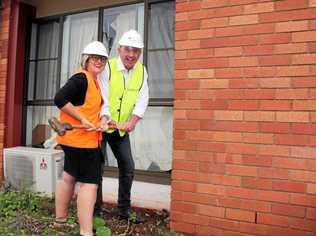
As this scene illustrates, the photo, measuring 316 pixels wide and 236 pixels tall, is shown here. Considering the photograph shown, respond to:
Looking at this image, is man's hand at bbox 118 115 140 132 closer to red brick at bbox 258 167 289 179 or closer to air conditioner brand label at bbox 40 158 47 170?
red brick at bbox 258 167 289 179

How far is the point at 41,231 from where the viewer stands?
410 centimetres

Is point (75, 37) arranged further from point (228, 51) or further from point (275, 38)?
point (275, 38)

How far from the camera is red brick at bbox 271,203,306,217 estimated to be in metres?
3.47

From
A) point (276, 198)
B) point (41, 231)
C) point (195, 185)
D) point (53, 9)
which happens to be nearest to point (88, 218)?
point (41, 231)

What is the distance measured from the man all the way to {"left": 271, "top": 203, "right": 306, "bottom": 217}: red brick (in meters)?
1.41

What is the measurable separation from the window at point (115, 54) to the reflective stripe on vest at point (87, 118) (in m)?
1.36

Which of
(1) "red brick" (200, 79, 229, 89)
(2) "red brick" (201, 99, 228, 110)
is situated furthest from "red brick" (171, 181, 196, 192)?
(1) "red brick" (200, 79, 229, 89)

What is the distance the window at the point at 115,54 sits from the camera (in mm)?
5254

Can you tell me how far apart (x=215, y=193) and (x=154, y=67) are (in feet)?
6.44

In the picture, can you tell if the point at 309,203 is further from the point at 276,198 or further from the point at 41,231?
the point at 41,231

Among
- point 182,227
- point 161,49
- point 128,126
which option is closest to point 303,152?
point 182,227

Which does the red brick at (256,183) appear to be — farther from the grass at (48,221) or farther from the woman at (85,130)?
the woman at (85,130)

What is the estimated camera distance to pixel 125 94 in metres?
4.25

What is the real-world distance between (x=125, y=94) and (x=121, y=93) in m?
0.04
